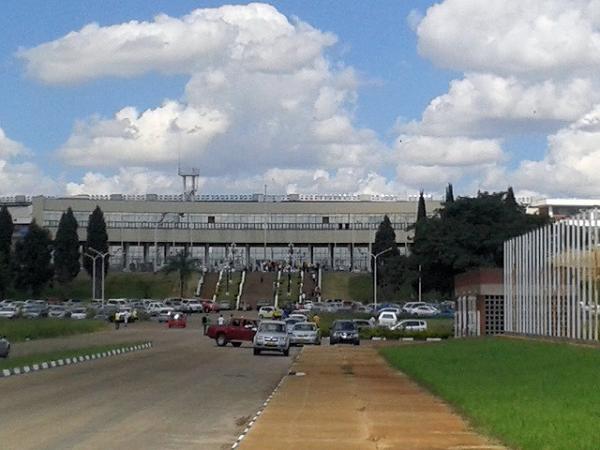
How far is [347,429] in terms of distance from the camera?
22.7 metres

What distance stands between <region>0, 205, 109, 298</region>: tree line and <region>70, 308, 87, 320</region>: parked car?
1895 cm

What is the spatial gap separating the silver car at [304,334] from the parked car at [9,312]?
31.4 meters

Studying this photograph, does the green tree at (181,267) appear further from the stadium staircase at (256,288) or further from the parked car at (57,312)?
the parked car at (57,312)

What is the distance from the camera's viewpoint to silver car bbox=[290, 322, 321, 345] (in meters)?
70.4

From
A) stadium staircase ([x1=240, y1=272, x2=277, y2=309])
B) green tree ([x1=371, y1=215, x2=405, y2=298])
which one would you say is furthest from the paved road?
stadium staircase ([x1=240, y1=272, x2=277, y2=309])

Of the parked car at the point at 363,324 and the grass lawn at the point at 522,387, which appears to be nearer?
the grass lawn at the point at 522,387

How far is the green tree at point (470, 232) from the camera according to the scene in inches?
4220

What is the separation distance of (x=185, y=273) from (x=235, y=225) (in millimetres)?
21424

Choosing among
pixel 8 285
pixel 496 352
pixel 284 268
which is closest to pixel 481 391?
pixel 496 352

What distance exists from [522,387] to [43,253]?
336 feet

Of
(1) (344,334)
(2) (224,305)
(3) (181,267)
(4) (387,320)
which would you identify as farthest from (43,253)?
(1) (344,334)

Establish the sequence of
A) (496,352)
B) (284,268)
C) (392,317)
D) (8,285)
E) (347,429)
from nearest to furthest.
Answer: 1. (347,429)
2. (496,352)
3. (392,317)
4. (8,285)
5. (284,268)

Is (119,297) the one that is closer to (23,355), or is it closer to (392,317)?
(392,317)

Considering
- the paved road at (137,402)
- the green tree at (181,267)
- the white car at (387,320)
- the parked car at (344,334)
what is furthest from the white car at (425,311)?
the paved road at (137,402)
